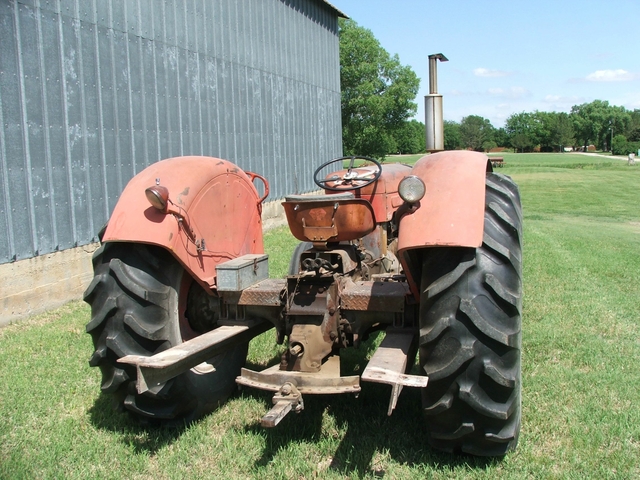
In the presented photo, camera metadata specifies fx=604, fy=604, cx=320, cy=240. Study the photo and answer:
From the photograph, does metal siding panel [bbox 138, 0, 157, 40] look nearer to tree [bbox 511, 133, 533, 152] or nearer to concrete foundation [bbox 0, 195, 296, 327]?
concrete foundation [bbox 0, 195, 296, 327]

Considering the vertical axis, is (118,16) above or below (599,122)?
below

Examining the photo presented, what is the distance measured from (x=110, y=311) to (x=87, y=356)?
1.87 metres

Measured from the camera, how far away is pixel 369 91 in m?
38.3

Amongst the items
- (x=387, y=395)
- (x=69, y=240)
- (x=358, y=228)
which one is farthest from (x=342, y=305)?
(x=69, y=240)

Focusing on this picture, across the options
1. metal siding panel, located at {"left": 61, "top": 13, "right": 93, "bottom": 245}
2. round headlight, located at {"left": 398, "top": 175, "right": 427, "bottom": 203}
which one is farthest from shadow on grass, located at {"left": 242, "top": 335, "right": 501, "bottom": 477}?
metal siding panel, located at {"left": 61, "top": 13, "right": 93, "bottom": 245}

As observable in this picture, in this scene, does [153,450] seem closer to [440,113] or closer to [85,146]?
[85,146]

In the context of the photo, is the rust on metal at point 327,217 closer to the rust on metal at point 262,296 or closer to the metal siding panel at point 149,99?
the rust on metal at point 262,296

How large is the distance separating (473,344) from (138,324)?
5.77 feet

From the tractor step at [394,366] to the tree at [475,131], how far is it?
100468 mm

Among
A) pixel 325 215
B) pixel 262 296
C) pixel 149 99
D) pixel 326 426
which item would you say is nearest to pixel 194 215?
pixel 262 296

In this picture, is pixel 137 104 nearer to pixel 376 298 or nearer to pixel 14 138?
pixel 14 138

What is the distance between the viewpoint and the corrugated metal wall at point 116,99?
628 cm

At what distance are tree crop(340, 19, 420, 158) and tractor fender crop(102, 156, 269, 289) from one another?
35223mm

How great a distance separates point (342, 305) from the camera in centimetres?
357
